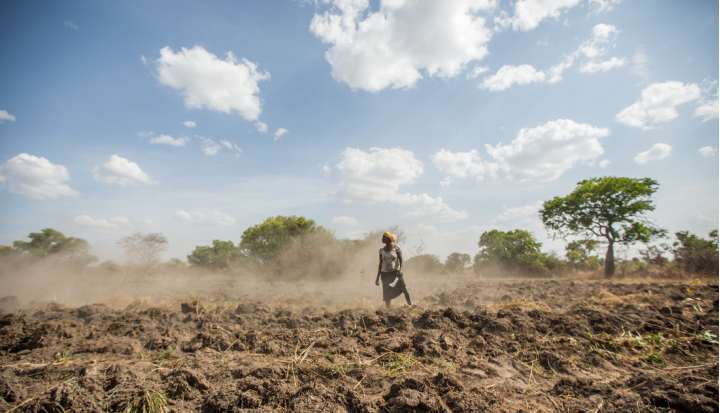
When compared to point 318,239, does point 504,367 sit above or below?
below

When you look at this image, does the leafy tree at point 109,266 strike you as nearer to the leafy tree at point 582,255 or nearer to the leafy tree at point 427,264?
the leafy tree at point 427,264

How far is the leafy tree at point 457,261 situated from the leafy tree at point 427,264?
0.83 metres

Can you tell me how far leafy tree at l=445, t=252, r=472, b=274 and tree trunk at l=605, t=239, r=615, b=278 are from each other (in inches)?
331

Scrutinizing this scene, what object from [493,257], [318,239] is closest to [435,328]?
[318,239]

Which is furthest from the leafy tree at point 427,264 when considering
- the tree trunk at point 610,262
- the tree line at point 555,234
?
the tree trunk at point 610,262

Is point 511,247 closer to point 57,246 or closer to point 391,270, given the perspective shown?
point 391,270

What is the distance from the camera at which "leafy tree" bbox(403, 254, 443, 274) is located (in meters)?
20.5

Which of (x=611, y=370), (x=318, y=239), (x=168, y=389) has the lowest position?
(x=611, y=370)

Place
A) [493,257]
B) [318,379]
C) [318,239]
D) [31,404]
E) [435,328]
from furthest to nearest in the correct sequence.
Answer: [493,257]
[318,239]
[435,328]
[318,379]
[31,404]

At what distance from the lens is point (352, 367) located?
119 inches

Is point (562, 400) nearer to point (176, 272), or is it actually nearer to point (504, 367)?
point (504, 367)

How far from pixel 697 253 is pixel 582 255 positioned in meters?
10.5

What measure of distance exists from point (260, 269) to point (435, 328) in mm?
16569

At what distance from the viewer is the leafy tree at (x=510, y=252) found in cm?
2569
